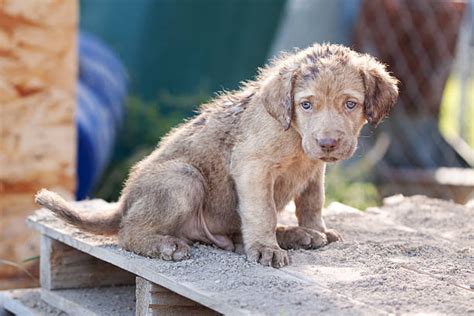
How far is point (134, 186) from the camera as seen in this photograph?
457 cm

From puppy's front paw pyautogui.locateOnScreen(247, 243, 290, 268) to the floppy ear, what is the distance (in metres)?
0.53

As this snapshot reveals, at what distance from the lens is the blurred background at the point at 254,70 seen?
8672 millimetres

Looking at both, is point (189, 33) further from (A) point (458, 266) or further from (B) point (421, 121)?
(A) point (458, 266)

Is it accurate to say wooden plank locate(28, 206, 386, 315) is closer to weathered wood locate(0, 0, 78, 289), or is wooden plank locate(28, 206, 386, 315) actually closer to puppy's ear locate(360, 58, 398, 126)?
puppy's ear locate(360, 58, 398, 126)

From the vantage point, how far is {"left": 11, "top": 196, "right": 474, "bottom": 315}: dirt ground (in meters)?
3.54

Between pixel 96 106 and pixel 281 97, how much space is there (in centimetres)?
412

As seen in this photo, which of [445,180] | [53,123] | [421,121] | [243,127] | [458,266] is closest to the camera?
[458,266]

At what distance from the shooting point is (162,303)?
402 cm

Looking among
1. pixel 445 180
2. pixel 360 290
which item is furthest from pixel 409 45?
pixel 360 290

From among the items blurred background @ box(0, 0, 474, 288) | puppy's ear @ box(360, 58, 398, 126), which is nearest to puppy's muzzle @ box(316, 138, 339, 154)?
puppy's ear @ box(360, 58, 398, 126)

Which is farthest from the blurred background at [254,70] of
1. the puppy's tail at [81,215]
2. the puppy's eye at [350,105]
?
the puppy's eye at [350,105]

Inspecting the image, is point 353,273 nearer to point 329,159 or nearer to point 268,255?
point 268,255

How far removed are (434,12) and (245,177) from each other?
5558 millimetres

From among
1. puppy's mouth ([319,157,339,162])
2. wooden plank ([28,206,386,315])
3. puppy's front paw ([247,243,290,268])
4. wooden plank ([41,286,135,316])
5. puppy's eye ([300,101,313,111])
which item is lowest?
wooden plank ([41,286,135,316])
